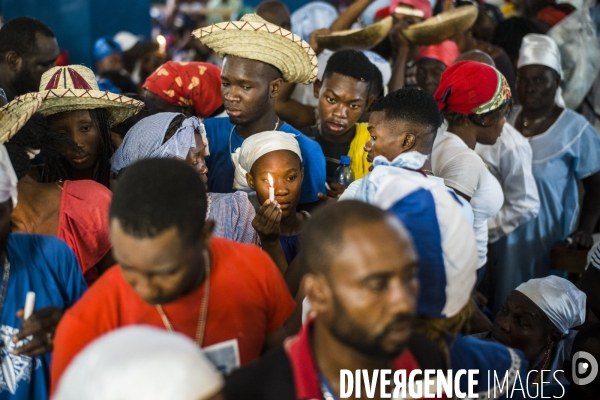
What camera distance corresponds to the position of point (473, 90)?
389 centimetres

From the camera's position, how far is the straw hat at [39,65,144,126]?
10.1 ft

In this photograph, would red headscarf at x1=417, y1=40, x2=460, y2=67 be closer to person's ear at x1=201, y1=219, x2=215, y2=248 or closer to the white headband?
the white headband

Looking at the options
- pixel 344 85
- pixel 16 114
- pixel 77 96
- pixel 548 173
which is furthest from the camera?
pixel 548 173

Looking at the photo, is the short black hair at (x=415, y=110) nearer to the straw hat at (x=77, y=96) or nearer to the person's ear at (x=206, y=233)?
the straw hat at (x=77, y=96)

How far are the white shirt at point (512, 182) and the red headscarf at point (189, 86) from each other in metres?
1.88

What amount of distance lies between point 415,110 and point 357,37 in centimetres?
178

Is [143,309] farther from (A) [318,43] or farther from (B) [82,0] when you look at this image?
(B) [82,0]

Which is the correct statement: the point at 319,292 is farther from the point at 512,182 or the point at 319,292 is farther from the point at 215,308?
the point at 512,182

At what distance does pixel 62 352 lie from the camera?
187cm

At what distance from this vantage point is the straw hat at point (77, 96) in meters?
3.07

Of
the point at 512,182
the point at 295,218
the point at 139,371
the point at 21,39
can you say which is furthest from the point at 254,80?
the point at 139,371

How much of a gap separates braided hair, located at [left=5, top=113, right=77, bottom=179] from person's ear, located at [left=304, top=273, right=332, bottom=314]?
134cm

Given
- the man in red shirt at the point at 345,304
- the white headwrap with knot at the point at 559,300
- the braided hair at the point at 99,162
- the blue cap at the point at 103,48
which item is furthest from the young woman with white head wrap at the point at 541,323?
the blue cap at the point at 103,48

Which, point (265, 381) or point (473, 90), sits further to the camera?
point (473, 90)
